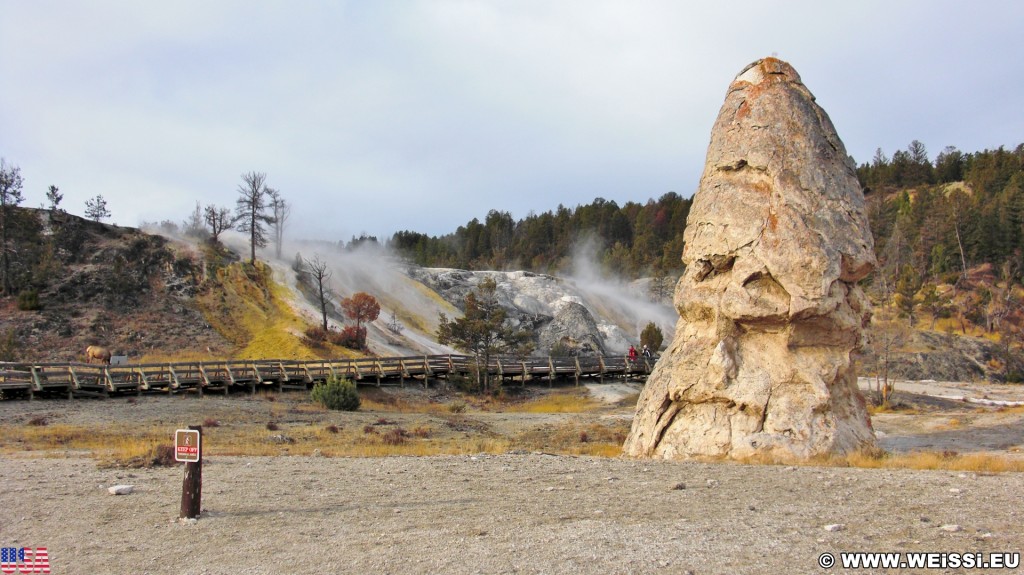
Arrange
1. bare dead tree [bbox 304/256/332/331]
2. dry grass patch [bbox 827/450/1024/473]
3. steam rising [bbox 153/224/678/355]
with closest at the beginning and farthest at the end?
1. dry grass patch [bbox 827/450/1024/473]
2. steam rising [bbox 153/224/678/355]
3. bare dead tree [bbox 304/256/332/331]

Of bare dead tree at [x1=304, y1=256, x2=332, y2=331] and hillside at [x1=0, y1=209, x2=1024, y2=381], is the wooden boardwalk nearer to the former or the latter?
hillside at [x1=0, y1=209, x2=1024, y2=381]

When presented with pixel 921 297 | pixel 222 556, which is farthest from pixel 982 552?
pixel 921 297

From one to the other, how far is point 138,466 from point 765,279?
42.8ft

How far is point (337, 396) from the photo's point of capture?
32.8 metres

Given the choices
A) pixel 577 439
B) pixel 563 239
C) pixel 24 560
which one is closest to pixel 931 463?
pixel 577 439

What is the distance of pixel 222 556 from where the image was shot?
26.4 feet

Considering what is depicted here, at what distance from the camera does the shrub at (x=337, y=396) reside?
107ft

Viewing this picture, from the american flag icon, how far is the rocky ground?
17 centimetres

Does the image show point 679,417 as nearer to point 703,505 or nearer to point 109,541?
point 703,505

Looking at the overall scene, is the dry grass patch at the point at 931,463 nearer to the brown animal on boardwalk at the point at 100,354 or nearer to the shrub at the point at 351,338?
the brown animal on boardwalk at the point at 100,354

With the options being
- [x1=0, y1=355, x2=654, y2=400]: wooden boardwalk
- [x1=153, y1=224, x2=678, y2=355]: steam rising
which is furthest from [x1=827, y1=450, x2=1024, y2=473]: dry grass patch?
[x1=153, y1=224, x2=678, y2=355]: steam rising

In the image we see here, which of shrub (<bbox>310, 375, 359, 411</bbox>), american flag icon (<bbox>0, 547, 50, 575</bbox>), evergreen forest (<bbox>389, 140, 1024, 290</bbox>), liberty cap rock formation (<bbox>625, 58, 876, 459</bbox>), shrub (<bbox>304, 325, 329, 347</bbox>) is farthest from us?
evergreen forest (<bbox>389, 140, 1024, 290</bbox>)

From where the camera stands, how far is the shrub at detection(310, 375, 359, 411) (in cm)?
3275

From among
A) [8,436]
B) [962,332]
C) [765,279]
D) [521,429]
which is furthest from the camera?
[962,332]
